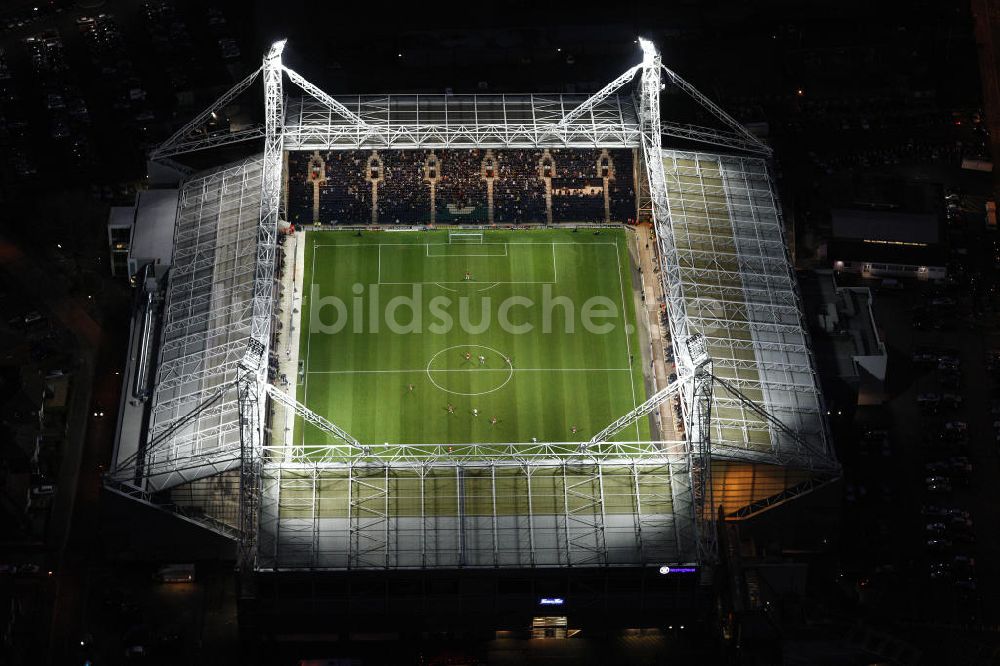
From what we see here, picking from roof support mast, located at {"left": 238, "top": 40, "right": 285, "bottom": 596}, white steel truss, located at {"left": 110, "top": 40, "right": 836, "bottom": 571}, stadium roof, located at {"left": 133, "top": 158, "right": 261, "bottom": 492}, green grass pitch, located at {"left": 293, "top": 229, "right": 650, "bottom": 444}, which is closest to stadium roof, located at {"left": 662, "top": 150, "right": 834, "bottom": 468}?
white steel truss, located at {"left": 110, "top": 40, "right": 836, "bottom": 571}

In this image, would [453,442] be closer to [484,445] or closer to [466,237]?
[484,445]

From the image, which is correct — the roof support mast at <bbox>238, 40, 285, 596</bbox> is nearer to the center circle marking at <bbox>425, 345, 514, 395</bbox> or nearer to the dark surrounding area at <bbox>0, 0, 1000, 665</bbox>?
the dark surrounding area at <bbox>0, 0, 1000, 665</bbox>

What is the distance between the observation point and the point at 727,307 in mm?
131750

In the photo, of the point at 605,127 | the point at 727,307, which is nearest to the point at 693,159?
the point at 605,127

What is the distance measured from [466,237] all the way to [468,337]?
482 inches

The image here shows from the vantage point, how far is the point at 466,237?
143375 millimetres

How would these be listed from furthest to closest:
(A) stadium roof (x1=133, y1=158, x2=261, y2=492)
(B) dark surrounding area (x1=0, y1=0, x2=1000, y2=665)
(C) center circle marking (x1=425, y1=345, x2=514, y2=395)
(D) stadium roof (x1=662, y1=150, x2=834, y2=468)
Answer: (C) center circle marking (x1=425, y1=345, x2=514, y2=395) < (D) stadium roof (x1=662, y1=150, x2=834, y2=468) < (A) stadium roof (x1=133, y1=158, x2=261, y2=492) < (B) dark surrounding area (x1=0, y1=0, x2=1000, y2=665)

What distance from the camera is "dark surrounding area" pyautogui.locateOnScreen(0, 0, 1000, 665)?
114875 mm

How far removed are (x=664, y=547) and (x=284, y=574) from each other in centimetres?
2619

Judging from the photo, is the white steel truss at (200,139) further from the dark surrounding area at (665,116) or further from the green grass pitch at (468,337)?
the green grass pitch at (468,337)

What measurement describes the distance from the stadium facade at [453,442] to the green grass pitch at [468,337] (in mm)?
2235

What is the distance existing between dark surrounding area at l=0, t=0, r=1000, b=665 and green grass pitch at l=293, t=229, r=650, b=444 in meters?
15.9

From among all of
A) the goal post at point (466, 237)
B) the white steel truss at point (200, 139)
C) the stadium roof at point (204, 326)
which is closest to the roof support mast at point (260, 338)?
the stadium roof at point (204, 326)

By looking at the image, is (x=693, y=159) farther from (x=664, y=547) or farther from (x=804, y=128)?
(x=664, y=547)
